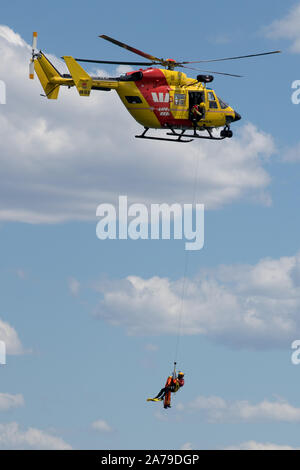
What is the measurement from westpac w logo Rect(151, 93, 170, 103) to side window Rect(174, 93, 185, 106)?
0.64m

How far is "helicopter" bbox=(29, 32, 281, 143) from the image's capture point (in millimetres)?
88250

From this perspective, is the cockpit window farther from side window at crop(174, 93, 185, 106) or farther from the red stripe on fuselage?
the red stripe on fuselage

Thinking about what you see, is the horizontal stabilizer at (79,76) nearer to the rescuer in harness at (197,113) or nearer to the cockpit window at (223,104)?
the rescuer in harness at (197,113)

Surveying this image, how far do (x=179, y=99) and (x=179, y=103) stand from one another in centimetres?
31

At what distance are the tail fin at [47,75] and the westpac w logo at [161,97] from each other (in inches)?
292

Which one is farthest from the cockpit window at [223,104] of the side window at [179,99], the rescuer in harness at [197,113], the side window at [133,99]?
the side window at [133,99]

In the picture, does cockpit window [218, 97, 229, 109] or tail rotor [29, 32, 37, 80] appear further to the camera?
cockpit window [218, 97, 229, 109]

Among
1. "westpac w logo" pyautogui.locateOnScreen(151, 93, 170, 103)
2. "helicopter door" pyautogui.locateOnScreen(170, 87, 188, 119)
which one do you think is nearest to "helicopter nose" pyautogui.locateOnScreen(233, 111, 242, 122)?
"helicopter door" pyautogui.locateOnScreen(170, 87, 188, 119)
